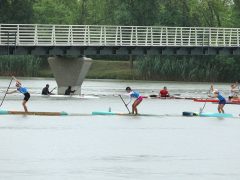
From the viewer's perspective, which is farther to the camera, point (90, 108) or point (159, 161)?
point (90, 108)

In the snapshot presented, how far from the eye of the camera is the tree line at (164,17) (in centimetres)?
13038

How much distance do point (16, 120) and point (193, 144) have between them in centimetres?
1334

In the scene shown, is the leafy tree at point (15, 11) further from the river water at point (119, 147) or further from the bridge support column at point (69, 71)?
the river water at point (119, 147)

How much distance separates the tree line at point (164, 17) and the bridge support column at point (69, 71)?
4298cm

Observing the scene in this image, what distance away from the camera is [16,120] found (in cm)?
5469

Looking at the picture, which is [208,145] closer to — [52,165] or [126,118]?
[52,165]

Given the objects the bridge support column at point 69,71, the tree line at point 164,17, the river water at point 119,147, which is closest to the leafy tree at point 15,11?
the tree line at point 164,17

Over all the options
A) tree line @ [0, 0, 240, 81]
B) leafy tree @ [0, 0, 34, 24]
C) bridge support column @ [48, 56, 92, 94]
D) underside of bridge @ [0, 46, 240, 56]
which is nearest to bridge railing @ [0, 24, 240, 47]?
underside of bridge @ [0, 46, 240, 56]

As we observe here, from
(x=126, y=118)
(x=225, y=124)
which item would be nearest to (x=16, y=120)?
(x=126, y=118)

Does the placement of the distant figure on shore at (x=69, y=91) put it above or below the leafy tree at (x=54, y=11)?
below

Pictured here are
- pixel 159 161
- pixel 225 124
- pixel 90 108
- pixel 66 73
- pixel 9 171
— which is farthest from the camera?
pixel 66 73

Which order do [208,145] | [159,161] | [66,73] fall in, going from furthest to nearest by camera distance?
1. [66,73]
2. [208,145]
3. [159,161]

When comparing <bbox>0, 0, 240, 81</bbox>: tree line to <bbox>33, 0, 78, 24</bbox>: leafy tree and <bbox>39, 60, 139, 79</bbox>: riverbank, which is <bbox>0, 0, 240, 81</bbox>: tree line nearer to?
<bbox>39, 60, 139, 79</bbox>: riverbank

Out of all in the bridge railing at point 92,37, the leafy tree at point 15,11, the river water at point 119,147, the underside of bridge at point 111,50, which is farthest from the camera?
the leafy tree at point 15,11
